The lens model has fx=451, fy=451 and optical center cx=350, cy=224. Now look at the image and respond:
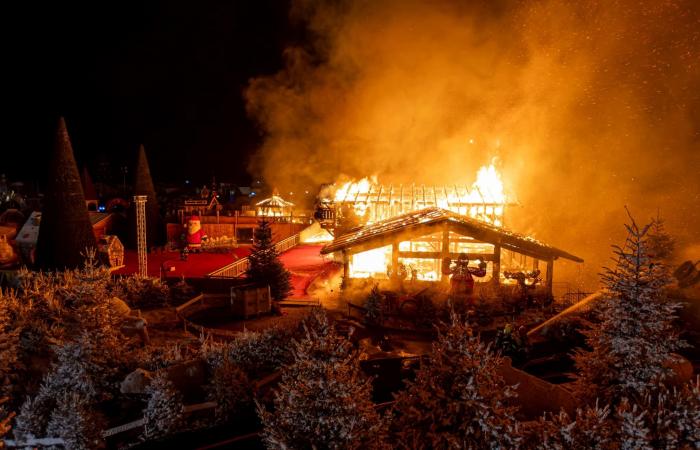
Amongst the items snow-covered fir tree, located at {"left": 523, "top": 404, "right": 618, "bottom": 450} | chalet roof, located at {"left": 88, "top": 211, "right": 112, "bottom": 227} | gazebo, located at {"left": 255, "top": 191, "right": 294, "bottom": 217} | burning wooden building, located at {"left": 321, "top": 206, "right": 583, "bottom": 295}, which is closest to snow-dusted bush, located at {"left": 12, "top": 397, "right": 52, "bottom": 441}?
snow-covered fir tree, located at {"left": 523, "top": 404, "right": 618, "bottom": 450}

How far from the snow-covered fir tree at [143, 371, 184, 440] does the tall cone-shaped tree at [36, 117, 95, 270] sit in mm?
11309

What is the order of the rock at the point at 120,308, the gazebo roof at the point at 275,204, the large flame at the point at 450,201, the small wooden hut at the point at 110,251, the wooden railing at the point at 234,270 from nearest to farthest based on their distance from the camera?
1. the rock at the point at 120,308
2. the wooden railing at the point at 234,270
3. the large flame at the point at 450,201
4. the small wooden hut at the point at 110,251
5. the gazebo roof at the point at 275,204

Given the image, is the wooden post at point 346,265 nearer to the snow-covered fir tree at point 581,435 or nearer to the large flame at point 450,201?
the large flame at point 450,201

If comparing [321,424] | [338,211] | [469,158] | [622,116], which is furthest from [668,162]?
[321,424]

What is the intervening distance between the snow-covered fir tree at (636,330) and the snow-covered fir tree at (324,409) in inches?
161

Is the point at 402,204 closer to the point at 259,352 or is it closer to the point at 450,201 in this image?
the point at 450,201

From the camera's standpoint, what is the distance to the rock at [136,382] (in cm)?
1084

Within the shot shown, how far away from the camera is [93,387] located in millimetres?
10781

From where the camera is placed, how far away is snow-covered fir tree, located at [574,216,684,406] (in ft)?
23.4

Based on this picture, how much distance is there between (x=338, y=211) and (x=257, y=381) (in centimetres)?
1525

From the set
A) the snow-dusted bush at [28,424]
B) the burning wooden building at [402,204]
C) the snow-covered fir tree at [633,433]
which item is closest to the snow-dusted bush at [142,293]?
the snow-dusted bush at [28,424]

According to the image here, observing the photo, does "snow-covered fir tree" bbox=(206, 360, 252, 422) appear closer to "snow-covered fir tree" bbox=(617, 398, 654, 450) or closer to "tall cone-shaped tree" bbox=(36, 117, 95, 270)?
"snow-covered fir tree" bbox=(617, 398, 654, 450)

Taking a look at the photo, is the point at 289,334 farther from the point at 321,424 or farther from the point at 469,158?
the point at 469,158

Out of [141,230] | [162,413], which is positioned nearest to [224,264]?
[141,230]
